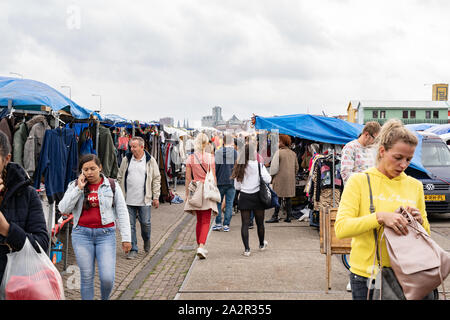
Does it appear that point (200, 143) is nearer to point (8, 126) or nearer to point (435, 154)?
point (8, 126)

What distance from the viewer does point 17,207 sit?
268 cm

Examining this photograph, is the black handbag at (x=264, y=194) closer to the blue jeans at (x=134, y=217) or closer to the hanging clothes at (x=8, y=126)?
the blue jeans at (x=134, y=217)

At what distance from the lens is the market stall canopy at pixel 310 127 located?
10266 mm

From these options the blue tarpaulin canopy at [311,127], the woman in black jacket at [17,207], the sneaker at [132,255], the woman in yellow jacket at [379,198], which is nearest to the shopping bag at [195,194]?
the sneaker at [132,255]

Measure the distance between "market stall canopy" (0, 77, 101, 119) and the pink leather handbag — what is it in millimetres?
5615

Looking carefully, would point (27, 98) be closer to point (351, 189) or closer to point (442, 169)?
point (351, 189)

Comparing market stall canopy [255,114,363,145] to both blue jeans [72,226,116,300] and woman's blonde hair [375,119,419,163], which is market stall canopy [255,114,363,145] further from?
woman's blonde hair [375,119,419,163]

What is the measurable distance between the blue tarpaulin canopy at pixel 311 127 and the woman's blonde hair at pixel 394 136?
7542 millimetres

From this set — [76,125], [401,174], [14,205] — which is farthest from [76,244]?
[76,125]

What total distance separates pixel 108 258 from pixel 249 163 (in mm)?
3766

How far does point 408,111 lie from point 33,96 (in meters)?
68.6

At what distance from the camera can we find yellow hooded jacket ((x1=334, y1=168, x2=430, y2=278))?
8.43 feet

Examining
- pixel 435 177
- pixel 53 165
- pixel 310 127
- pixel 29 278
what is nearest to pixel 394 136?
pixel 29 278
